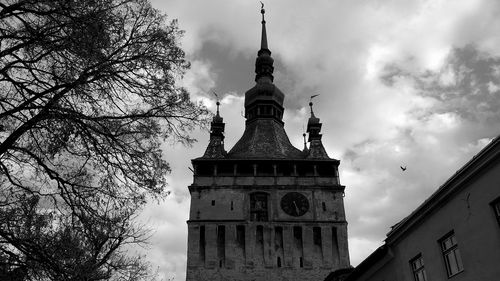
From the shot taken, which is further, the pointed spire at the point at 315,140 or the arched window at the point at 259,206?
the pointed spire at the point at 315,140

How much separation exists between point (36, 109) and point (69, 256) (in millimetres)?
2816

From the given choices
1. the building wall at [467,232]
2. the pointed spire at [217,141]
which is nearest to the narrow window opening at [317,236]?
the pointed spire at [217,141]

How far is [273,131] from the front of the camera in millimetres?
51750

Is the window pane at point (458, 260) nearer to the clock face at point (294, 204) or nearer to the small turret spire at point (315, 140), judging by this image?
the clock face at point (294, 204)

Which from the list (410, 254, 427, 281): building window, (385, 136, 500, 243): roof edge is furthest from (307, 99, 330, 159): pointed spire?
(410, 254, 427, 281): building window

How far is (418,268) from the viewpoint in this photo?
51.3ft

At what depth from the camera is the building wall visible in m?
12.0

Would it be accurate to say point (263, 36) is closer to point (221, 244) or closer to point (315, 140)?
point (315, 140)

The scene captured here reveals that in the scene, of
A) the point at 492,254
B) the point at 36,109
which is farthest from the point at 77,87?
the point at 492,254

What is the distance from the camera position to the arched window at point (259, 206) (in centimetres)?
4261

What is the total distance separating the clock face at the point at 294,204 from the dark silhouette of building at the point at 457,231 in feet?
83.8

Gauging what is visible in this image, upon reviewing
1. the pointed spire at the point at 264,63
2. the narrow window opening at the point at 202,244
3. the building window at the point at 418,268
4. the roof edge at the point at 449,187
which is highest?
the pointed spire at the point at 264,63

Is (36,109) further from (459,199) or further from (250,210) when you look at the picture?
(250,210)

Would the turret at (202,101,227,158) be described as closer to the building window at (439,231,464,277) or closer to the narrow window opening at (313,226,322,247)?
the narrow window opening at (313,226,322,247)
